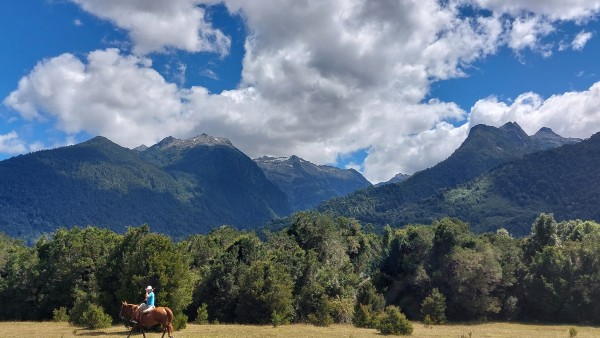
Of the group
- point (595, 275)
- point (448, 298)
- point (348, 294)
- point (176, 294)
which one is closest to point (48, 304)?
point (176, 294)

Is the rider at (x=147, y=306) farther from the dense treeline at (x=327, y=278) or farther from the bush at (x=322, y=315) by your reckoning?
the bush at (x=322, y=315)

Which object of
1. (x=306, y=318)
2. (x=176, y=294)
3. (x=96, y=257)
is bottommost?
(x=306, y=318)

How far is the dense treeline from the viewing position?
197 ft

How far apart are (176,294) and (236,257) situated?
73.8 feet

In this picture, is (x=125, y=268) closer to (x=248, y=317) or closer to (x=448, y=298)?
(x=248, y=317)

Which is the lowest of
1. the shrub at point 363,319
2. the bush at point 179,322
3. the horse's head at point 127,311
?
the shrub at point 363,319

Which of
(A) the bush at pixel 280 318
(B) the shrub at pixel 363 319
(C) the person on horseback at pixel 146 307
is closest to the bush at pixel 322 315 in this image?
(A) the bush at pixel 280 318

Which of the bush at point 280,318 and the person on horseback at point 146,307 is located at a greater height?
the person on horseback at point 146,307

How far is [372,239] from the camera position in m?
110

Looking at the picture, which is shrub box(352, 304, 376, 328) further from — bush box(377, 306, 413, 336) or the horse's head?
the horse's head

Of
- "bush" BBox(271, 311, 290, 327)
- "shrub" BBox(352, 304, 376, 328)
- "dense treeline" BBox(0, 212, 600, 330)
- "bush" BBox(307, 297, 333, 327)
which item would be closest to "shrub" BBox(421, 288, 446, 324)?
"dense treeline" BBox(0, 212, 600, 330)

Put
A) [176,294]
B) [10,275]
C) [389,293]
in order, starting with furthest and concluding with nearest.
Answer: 1. [389,293]
2. [10,275]
3. [176,294]

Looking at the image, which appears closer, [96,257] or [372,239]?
[96,257]

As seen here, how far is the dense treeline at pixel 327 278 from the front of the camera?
6019 centimetres
